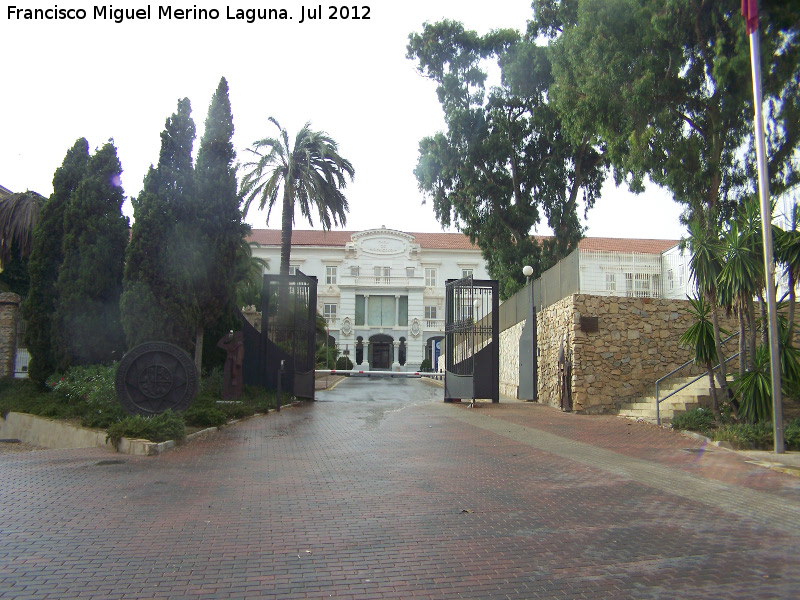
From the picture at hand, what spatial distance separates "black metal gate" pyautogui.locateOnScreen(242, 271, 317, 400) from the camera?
18.6 metres

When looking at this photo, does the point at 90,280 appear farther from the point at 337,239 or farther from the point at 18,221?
the point at 337,239

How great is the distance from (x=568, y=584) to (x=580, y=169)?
95.0 feet

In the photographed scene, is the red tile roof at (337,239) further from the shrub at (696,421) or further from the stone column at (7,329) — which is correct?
the shrub at (696,421)

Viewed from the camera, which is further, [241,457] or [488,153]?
[488,153]

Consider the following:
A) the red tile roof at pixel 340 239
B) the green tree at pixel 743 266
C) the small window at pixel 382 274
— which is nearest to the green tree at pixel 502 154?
the green tree at pixel 743 266

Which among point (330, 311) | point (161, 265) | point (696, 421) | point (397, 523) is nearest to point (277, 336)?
point (161, 265)

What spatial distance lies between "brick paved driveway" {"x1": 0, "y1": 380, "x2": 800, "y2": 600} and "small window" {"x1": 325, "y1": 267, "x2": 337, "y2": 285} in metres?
53.6

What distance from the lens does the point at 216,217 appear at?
52.1 ft

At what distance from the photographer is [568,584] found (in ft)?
14.6

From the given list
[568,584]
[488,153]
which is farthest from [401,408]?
[488,153]

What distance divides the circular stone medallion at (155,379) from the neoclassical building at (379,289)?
5135cm

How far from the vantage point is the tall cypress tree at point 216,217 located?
51.3 ft

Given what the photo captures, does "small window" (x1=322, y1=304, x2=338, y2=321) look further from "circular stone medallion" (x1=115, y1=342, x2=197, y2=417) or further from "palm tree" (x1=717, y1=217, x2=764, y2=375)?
"palm tree" (x1=717, y1=217, x2=764, y2=375)

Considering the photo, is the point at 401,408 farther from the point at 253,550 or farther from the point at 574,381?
the point at 253,550
